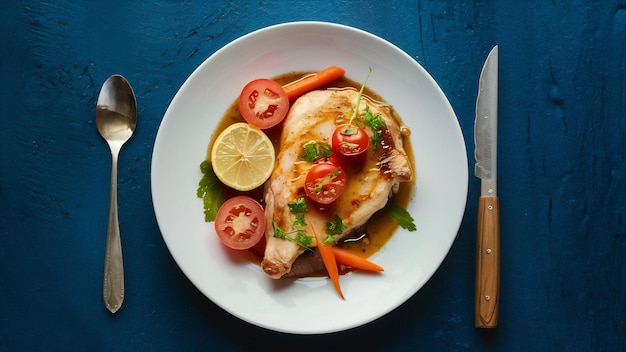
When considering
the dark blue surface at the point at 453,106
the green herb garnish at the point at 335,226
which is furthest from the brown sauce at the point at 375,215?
the dark blue surface at the point at 453,106

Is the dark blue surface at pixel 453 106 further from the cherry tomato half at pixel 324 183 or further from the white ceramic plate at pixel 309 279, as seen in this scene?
the cherry tomato half at pixel 324 183

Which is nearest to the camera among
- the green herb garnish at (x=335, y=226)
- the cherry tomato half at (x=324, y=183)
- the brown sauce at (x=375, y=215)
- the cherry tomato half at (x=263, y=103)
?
the cherry tomato half at (x=324, y=183)

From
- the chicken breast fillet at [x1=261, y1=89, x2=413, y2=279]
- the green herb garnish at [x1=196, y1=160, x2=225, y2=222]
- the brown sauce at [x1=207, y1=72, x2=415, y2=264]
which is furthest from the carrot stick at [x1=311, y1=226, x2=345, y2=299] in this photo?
the green herb garnish at [x1=196, y1=160, x2=225, y2=222]

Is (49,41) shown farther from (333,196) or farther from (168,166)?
(333,196)

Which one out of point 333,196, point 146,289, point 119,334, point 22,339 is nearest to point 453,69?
point 333,196

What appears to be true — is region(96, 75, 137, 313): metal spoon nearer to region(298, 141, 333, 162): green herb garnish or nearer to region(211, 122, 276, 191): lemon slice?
region(211, 122, 276, 191): lemon slice

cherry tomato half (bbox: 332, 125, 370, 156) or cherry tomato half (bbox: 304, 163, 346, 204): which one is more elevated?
cherry tomato half (bbox: 332, 125, 370, 156)
